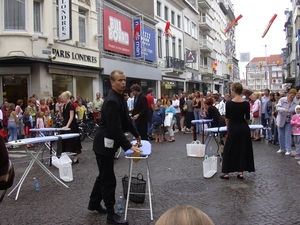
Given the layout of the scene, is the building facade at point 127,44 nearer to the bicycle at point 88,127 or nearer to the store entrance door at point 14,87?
the store entrance door at point 14,87

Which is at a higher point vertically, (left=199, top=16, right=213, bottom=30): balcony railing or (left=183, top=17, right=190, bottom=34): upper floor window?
(left=199, top=16, right=213, bottom=30): balcony railing

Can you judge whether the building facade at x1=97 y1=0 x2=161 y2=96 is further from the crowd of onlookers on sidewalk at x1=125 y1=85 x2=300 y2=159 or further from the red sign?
the crowd of onlookers on sidewalk at x1=125 y1=85 x2=300 y2=159

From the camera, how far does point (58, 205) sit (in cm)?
544

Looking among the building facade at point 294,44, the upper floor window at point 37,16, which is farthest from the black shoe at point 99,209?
the building facade at point 294,44

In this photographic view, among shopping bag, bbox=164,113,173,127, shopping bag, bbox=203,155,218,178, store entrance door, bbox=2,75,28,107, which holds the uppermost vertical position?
store entrance door, bbox=2,75,28,107

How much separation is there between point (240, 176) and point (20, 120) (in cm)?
912

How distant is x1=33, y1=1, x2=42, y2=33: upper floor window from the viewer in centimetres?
1622

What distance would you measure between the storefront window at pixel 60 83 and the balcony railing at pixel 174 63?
48.9 ft

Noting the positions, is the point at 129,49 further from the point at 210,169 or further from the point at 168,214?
the point at 168,214

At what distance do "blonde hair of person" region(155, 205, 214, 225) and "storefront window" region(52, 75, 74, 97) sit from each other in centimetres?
1646

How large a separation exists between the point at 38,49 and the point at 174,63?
18.6 meters

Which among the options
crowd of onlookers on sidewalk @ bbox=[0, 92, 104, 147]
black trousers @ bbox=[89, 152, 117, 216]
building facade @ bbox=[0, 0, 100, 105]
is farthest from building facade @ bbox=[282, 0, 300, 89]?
black trousers @ bbox=[89, 152, 117, 216]

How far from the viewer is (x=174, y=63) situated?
32.7m

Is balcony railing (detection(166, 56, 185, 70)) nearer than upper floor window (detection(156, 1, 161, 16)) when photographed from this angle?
No
